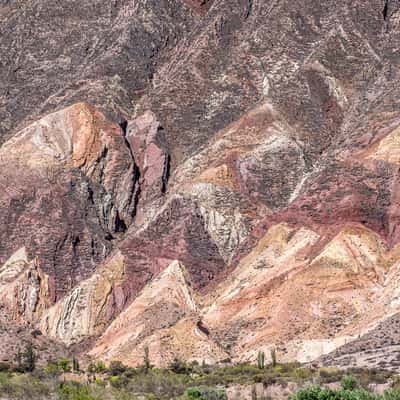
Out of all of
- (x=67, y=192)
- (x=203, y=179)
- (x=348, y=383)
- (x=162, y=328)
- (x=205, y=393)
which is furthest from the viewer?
(x=67, y=192)

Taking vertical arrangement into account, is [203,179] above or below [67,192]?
below

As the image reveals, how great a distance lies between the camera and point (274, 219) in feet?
287

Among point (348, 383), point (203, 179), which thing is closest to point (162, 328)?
point (203, 179)

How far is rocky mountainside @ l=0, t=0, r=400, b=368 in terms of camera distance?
78875 mm

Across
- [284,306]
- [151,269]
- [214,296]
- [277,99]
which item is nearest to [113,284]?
[151,269]

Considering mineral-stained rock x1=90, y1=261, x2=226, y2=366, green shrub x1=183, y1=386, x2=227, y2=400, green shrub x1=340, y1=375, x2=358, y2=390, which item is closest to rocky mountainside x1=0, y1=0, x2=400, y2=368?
mineral-stained rock x1=90, y1=261, x2=226, y2=366

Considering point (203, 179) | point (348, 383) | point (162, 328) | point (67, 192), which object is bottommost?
point (348, 383)

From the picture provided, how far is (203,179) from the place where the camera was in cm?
9325

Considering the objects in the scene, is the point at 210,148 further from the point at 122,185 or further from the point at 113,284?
the point at 113,284

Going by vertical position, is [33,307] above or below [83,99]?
below

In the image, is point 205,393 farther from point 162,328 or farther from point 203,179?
point 203,179

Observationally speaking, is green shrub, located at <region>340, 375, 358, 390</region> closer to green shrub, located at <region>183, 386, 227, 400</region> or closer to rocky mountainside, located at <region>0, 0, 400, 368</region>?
green shrub, located at <region>183, 386, 227, 400</region>

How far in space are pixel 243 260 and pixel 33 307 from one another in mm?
14799

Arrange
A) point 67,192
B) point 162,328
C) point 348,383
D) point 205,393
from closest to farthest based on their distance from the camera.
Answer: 1. point 348,383
2. point 205,393
3. point 162,328
4. point 67,192
